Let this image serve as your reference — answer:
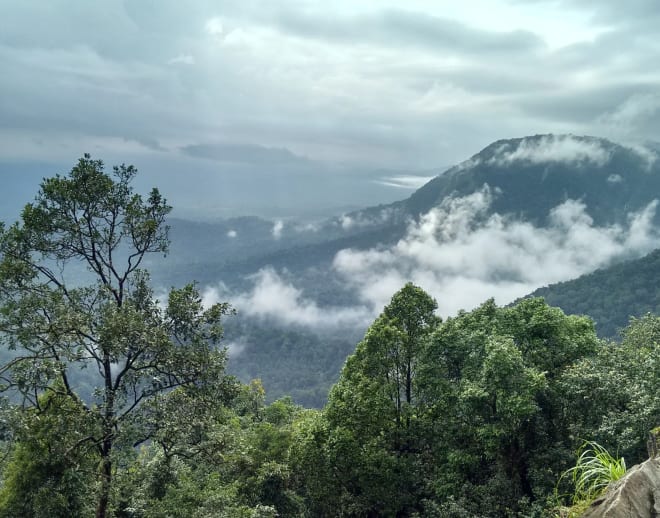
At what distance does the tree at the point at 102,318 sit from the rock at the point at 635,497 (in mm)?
11094

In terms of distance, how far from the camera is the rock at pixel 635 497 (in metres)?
7.85

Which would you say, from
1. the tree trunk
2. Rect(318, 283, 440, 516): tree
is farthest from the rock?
Rect(318, 283, 440, 516): tree

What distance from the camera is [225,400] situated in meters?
16.8

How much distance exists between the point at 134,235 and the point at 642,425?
652 inches

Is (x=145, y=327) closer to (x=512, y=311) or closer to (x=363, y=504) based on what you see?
(x=363, y=504)

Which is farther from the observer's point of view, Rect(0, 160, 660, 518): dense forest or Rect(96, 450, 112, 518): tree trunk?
Rect(96, 450, 112, 518): tree trunk

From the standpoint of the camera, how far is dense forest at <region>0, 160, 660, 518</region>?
48.1ft

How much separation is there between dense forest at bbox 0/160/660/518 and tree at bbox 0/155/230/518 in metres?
0.05

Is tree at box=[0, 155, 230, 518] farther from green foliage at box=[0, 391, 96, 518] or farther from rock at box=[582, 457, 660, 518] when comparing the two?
rock at box=[582, 457, 660, 518]

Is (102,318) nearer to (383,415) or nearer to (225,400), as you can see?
(225,400)

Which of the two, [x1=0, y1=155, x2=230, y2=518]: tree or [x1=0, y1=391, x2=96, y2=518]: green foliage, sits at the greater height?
[x1=0, y1=155, x2=230, y2=518]: tree

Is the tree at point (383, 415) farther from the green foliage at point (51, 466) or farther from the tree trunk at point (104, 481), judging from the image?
the green foliage at point (51, 466)

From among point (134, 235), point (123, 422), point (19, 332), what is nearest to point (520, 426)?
point (123, 422)

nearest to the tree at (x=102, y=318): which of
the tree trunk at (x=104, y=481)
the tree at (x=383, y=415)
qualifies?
the tree trunk at (x=104, y=481)
